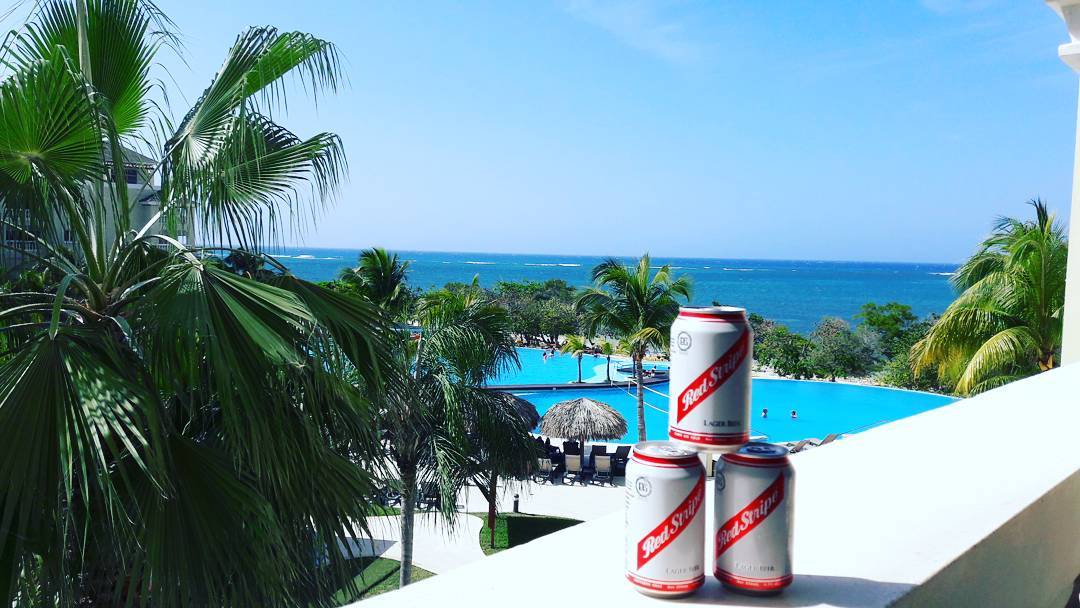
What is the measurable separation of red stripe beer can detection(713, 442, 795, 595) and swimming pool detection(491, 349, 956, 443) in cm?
2053

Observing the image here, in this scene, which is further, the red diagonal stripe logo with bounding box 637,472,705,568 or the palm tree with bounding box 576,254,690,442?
the palm tree with bounding box 576,254,690,442

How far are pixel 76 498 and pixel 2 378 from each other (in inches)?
26.5

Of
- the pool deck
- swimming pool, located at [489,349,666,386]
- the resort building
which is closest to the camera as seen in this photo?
the resort building

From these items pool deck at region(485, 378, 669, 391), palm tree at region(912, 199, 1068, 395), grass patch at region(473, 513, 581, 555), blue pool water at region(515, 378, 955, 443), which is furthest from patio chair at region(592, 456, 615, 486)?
pool deck at region(485, 378, 669, 391)

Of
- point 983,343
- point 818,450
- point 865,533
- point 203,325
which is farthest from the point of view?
point 983,343

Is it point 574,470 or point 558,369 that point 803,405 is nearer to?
point 558,369

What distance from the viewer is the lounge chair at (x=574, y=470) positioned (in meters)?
15.9

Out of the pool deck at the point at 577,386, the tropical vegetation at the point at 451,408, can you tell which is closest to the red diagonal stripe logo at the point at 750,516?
the tropical vegetation at the point at 451,408

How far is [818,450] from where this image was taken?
1.99m

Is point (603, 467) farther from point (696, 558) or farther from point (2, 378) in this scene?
point (696, 558)

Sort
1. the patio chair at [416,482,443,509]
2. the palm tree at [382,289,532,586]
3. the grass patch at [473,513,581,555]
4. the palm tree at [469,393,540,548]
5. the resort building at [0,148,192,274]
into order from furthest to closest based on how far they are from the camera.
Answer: the grass patch at [473,513,581,555] < the palm tree at [469,393,540,548] < the patio chair at [416,482,443,509] < the palm tree at [382,289,532,586] < the resort building at [0,148,192,274]

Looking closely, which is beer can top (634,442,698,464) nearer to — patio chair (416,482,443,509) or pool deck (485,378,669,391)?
patio chair (416,482,443,509)

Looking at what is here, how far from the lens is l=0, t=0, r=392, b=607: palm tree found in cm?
295

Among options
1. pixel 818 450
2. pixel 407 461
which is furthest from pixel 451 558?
pixel 818 450
